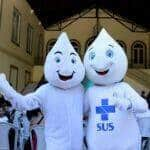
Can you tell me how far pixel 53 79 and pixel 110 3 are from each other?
20.3m

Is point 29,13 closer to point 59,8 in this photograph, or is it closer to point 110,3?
point 59,8

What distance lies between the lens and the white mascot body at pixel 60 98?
183 inches

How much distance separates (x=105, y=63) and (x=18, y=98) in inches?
38.8

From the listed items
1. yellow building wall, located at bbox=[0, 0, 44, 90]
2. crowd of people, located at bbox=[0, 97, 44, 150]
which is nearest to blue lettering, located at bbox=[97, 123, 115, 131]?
crowd of people, located at bbox=[0, 97, 44, 150]

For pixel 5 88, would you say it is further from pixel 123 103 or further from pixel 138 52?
pixel 138 52

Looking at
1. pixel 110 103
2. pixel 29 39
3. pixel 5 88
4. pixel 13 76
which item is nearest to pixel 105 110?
pixel 110 103

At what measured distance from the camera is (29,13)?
22766 millimetres

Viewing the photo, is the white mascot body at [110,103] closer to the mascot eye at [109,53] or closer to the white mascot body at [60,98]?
the mascot eye at [109,53]

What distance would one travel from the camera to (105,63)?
4.79 meters

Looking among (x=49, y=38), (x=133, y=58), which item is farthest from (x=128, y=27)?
(x=49, y=38)

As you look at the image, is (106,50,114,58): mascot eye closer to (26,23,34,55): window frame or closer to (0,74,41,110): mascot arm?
(0,74,41,110): mascot arm

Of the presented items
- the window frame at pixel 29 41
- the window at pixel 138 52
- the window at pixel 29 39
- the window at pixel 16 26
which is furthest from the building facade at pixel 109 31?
the window at pixel 16 26

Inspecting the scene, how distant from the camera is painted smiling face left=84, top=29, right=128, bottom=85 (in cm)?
479

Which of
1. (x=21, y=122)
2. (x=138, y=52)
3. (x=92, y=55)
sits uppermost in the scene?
(x=138, y=52)
